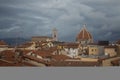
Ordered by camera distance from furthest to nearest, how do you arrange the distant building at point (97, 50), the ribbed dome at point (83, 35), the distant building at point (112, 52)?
the ribbed dome at point (83, 35) < the distant building at point (97, 50) < the distant building at point (112, 52)

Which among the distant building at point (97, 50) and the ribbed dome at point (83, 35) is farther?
the ribbed dome at point (83, 35)

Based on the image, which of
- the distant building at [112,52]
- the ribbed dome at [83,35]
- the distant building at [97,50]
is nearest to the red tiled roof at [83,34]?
the ribbed dome at [83,35]

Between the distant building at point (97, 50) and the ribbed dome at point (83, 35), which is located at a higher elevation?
the ribbed dome at point (83, 35)

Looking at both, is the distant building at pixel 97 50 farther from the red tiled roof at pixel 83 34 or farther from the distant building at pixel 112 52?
the red tiled roof at pixel 83 34

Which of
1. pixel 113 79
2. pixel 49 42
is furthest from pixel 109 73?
pixel 49 42

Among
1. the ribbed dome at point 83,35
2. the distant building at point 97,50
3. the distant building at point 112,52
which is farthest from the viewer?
the ribbed dome at point 83,35

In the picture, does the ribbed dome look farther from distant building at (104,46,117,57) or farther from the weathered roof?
distant building at (104,46,117,57)

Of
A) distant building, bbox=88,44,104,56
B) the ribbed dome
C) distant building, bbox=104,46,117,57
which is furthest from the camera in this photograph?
the ribbed dome

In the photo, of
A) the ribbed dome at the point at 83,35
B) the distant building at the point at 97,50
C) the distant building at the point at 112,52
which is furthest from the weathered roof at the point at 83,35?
the distant building at the point at 112,52

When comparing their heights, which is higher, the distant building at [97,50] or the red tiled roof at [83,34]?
the red tiled roof at [83,34]

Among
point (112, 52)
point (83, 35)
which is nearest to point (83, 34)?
point (83, 35)

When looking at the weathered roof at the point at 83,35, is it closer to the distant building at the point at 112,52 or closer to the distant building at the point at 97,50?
the distant building at the point at 97,50

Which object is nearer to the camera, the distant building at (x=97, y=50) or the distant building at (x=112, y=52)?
the distant building at (x=112, y=52)

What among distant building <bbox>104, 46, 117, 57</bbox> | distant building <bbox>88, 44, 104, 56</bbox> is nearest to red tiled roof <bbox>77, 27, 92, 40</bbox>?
distant building <bbox>88, 44, 104, 56</bbox>
